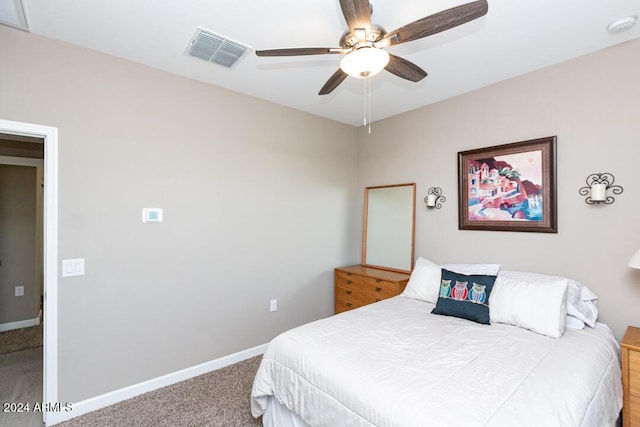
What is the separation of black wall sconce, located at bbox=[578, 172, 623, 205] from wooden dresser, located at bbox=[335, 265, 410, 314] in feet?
5.62

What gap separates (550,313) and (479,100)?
6.60 ft

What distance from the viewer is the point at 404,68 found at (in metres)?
1.89

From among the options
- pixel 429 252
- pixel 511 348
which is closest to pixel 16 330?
pixel 429 252

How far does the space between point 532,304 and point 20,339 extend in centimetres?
529

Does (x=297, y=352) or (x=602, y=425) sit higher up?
(x=297, y=352)

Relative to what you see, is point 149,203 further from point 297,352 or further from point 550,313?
point 550,313

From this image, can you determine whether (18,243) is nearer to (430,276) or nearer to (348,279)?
(348,279)

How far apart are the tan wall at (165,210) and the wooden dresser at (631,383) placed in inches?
106

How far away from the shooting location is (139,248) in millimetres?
2521

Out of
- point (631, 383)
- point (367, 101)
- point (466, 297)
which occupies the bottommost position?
point (631, 383)

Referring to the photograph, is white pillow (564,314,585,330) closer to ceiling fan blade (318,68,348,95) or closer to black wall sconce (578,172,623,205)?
black wall sconce (578,172,623,205)

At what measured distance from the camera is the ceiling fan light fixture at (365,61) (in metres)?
1.60

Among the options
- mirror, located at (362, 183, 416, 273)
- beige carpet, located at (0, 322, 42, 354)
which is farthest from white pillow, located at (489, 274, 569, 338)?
beige carpet, located at (0, 322, 42, 354)

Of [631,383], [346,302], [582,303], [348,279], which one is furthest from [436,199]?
[631,383]
